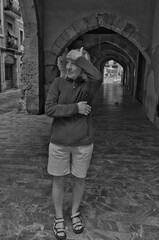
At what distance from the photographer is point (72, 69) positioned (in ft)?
5.56

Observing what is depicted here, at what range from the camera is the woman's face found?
1689 millimetres

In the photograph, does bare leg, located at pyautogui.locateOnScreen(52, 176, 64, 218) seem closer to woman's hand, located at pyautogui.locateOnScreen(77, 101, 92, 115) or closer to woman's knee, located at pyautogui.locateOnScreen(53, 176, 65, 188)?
woman's knee, located at pyautogui.locateOnScreen(53, 176, 65, 188)

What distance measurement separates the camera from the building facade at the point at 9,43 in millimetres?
15156

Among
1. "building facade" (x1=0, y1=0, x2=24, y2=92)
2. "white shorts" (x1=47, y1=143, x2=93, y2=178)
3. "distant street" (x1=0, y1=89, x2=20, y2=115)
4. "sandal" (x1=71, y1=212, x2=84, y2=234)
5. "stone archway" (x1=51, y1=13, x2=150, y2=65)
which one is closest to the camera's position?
"white shorts" (x1=47, y1=143, x2=93, y2=178)

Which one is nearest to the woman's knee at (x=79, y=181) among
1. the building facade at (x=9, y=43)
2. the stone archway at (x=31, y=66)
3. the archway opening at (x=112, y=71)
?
the stone archway at (x=31, y=66)

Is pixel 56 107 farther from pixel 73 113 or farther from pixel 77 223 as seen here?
pixel 77 223

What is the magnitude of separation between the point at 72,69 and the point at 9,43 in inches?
630

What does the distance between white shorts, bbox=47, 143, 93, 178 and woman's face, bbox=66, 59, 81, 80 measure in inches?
21.0

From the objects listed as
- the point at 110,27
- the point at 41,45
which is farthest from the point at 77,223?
the point at 110,27

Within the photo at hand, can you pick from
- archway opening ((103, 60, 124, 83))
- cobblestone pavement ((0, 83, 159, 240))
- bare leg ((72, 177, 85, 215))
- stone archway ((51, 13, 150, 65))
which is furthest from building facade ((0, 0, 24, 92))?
archway opening ((103, 60, 124, 83))

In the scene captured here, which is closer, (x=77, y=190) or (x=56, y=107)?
(x=56, y=107)

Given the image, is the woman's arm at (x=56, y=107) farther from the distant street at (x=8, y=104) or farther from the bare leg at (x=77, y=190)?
the distant street at (x=8, y=104)

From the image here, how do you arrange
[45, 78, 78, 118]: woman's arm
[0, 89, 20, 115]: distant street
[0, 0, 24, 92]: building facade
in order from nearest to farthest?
[45, 78, 78, 118]: woman's arm → [0, 89, 20, 115]: distant street → [0, 0, 24, 92]: building facade

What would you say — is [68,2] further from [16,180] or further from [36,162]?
[16,180]
